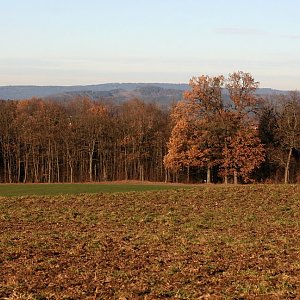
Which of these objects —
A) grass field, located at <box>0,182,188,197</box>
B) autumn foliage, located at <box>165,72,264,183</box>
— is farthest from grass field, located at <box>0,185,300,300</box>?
autumn foliage, located at <box>165,72,264,183</box>

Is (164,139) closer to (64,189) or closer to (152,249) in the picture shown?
(64,189)

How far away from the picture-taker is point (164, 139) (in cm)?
6631

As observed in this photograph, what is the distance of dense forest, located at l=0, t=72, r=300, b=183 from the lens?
57312mm

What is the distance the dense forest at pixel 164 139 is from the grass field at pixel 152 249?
31223 millimetres

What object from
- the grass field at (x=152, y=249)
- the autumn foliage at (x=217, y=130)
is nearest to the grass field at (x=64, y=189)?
the grass field at (x=152, y=249)

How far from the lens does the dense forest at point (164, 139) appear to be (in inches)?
2256

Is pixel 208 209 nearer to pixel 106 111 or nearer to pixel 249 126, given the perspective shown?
pixel 249 126

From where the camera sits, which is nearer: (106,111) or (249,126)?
(249,126)

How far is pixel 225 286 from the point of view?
987 centimetres

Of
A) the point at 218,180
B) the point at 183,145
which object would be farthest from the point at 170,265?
the point at 218,180

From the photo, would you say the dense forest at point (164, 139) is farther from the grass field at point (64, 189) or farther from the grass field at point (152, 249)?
the grass field at point (152, 249)

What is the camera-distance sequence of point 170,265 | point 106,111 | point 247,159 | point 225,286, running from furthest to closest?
point 106,111 → point 247,159 → point 170,265 → point 225,286

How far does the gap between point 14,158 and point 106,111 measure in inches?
593

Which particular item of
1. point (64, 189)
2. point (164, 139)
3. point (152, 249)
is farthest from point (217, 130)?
point (152, 249)
